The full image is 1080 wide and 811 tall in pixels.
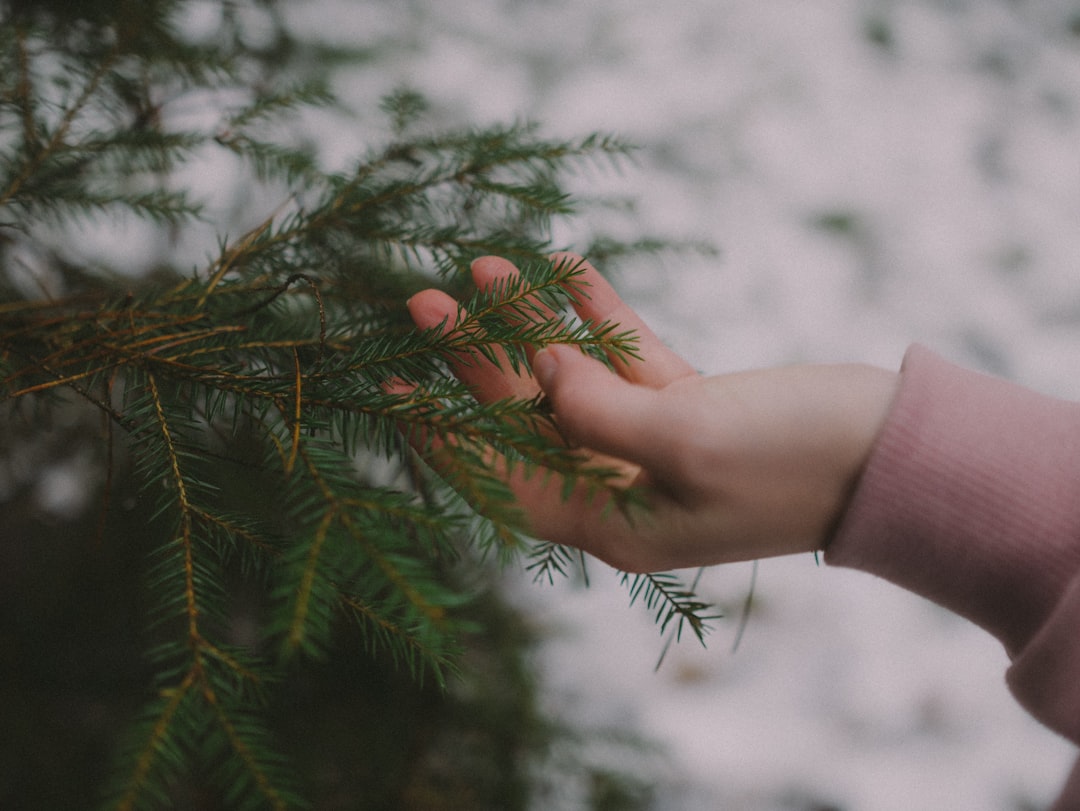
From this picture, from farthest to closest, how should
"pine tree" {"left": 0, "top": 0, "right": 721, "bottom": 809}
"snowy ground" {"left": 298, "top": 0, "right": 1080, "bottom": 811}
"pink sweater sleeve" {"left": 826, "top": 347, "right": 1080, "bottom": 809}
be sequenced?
"snowy ground" {"left": 298, "top": 0, "right": 1080, "bottom": 811} → "pink sweater sleeve" {"left": 826, "top": 347, "right": 1080, "bottom": 809} → "pine tree" {"left": 0, "top": 0, "right": 721, "bottom": 809}

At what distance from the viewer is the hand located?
0.47m

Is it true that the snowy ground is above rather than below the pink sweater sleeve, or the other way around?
above

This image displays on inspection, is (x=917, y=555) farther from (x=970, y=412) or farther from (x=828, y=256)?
(x=828, y=256)

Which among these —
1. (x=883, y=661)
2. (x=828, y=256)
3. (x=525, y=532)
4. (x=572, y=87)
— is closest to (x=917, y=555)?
(x=525, y=532)

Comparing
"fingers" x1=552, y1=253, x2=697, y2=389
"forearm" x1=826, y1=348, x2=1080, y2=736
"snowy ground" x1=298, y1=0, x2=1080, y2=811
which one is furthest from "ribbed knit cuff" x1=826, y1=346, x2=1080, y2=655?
"snowy ground" x1=298, y1=0, x2=1080, y2=811

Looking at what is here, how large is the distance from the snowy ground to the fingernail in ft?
3.27

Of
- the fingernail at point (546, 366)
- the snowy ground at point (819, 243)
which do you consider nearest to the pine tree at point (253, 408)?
the fingernail at point (546, 366)

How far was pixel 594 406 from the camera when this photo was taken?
1.50ft

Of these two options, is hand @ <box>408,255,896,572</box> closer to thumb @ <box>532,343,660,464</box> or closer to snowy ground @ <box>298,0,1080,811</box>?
thumb @ <box>532,343,660,464</box>

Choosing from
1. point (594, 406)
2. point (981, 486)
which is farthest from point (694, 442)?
point (981, 486)

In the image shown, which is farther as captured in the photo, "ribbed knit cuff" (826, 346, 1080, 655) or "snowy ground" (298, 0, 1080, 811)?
"snowy ground" (298, 0, 1080, 811)

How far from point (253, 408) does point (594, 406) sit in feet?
0.76

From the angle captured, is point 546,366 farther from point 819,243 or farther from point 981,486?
point 819,243

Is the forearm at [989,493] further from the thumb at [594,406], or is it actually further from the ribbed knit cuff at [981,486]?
the thumb at [594,406]
